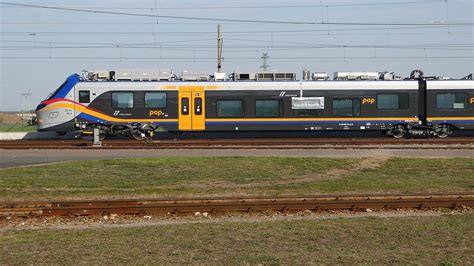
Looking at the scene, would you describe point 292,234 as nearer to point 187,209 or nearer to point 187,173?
point 187,209

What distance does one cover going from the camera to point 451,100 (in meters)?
29.4

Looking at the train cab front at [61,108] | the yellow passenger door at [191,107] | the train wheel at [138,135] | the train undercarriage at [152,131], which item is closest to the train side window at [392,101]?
the train undercarriage at [152,131]

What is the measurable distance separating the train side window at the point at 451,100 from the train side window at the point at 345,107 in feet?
14.4

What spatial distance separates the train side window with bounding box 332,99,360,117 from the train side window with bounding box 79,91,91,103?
13049 millimetres

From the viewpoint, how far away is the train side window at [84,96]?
2889 centimetres

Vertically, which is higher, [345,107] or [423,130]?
[345,107]

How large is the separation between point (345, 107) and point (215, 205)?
19.1 m

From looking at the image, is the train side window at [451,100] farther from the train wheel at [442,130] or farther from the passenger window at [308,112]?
the passenger window at [308,112]

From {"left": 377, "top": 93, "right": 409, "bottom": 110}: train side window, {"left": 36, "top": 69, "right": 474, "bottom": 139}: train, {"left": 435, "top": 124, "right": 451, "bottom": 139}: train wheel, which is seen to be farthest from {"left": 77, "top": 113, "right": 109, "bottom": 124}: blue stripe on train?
{"left": 435, "top": 124, "right": 451, "bottom": 139}: train wheel

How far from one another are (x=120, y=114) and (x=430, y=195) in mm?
19398

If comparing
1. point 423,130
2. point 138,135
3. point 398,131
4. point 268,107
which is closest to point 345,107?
point 398,131

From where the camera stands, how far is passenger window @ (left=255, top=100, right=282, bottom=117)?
1155 inches

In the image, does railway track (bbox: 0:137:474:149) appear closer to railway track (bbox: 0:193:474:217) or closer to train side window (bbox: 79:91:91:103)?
train side window (bbox: 79:91:91:103)

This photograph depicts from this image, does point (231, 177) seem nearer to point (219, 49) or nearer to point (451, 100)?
point (451, 100)
